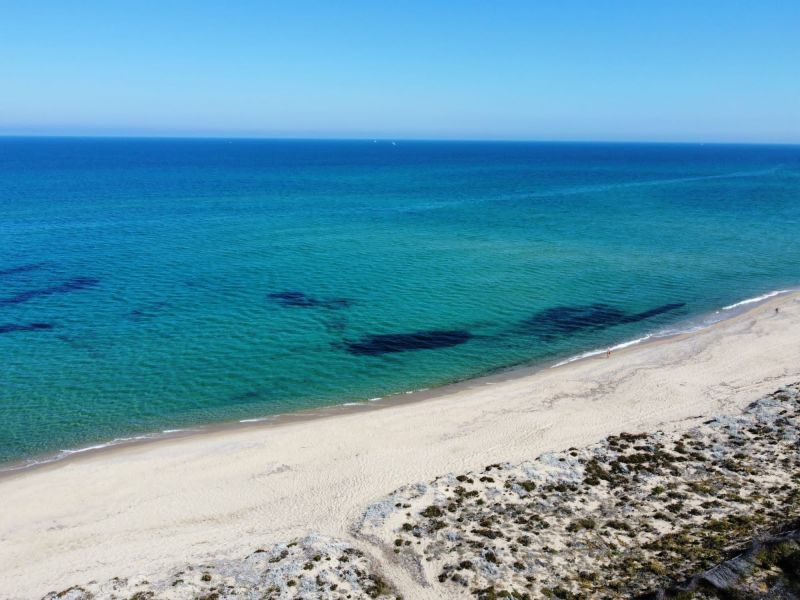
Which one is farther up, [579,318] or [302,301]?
[302,301]

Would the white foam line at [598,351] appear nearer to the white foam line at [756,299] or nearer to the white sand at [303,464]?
the white sand at [303,464]

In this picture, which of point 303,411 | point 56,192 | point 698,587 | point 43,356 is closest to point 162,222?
point 56,192

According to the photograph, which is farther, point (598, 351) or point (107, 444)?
point (598, 351)

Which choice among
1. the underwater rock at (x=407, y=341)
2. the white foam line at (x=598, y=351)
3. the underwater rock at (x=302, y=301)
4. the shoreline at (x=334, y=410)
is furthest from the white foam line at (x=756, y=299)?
the underwater rock at (x=302, y=301)

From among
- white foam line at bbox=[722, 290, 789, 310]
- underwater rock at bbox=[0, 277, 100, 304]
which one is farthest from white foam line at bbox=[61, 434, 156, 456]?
white foam line at bbox=[722, 290, 789, 310]

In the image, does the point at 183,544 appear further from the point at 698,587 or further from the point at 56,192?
the point at 56,192

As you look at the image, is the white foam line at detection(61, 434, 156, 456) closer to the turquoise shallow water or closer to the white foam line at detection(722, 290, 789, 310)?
the turquoise shallow water

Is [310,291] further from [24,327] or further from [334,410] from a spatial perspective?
[24,327]

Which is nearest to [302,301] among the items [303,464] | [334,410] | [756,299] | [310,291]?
[310,291]
